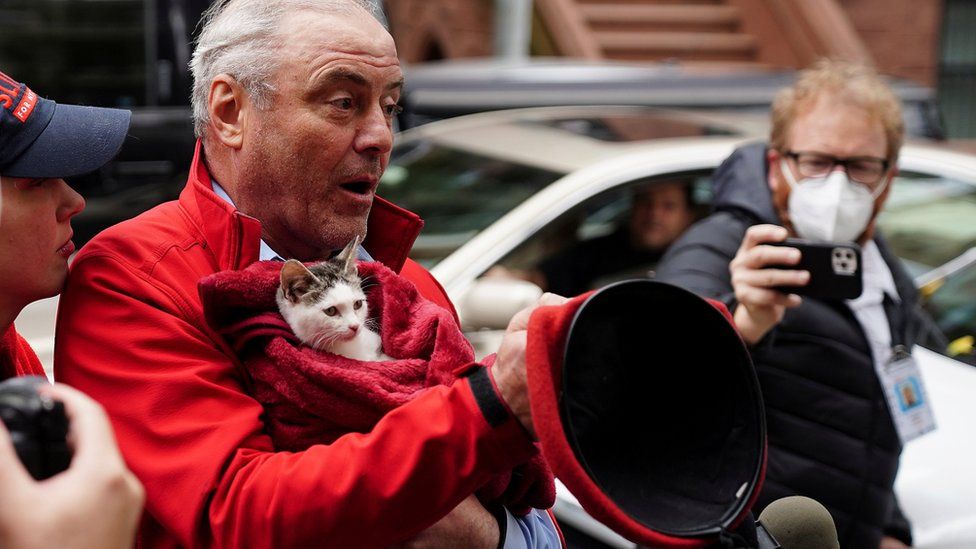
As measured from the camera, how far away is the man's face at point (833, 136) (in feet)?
10.6

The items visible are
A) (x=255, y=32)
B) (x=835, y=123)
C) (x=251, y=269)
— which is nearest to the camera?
(x=251, y=269)

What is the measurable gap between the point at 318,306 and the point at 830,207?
185 centimetres

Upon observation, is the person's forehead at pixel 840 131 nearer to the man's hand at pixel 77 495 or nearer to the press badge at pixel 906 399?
the press badge at pixel 906 399

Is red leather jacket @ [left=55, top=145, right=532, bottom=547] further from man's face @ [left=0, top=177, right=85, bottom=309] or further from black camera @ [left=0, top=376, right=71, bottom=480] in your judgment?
black camera @ [left=0, top=376, right=71, bottom=480]

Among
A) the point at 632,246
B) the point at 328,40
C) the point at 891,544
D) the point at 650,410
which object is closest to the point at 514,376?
the point at 650,410

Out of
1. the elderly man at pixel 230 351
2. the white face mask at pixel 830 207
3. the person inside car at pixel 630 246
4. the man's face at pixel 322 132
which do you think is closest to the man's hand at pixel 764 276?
the white face mask at pixel 830 207

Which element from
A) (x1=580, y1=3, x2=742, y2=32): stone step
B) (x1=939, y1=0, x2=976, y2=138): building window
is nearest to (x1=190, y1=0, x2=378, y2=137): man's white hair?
(x1=580, y1=3, x2=742, y2=32): stone step

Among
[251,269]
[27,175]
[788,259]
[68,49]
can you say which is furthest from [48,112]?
[68,49]

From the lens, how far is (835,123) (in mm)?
3221

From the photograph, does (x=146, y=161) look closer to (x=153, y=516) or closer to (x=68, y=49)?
(x=68, y=49)

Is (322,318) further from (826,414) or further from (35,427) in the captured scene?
(826,414)

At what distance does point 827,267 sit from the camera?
9.04ft

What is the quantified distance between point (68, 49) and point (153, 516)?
489cm

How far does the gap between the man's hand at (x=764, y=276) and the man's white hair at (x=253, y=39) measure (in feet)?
3.79
